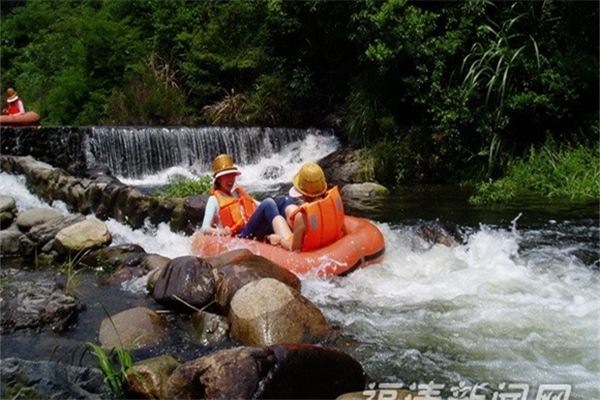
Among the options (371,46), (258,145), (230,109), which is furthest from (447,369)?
(230,109)

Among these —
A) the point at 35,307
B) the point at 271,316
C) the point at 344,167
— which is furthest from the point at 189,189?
the point at 271,316

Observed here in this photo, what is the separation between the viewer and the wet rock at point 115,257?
605 cm

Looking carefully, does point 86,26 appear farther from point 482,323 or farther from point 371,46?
point 482,323

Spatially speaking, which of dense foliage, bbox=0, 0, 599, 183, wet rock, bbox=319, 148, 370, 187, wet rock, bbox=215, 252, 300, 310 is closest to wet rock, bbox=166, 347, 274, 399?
wet rock, bbox=215, 252, 300, 310

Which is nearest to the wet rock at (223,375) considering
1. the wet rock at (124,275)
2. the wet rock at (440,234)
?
the wet rock at (124,275)

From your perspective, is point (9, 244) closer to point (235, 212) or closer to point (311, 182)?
point (235, 212)

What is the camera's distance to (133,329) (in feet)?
14.2

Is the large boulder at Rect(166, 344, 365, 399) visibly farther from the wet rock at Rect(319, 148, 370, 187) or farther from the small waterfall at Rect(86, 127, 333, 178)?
the small waterfall at Rect(86, 127, 333, 178)

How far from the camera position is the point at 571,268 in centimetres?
569

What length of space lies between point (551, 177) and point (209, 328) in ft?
22.4

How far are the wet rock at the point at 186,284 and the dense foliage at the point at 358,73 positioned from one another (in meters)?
6.53

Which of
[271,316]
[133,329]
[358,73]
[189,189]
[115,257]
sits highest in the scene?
[358,73]

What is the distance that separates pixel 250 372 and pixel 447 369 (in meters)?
1.28

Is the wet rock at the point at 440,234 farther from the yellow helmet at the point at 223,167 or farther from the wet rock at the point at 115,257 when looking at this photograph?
the wet rock at the point at 115,257
